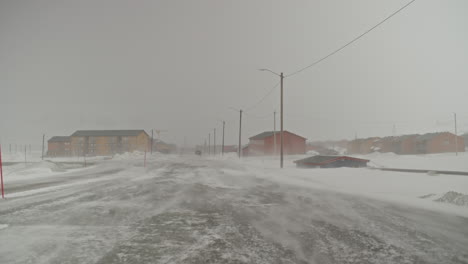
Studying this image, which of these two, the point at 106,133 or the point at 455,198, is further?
the point at 106,133

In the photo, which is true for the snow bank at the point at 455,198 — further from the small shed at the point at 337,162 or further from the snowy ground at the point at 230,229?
the small shed at the point at 337,162

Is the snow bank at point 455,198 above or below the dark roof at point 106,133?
below

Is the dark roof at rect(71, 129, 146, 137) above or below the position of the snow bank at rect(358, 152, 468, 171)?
above

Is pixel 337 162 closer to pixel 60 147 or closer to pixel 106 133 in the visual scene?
pixel 106 133

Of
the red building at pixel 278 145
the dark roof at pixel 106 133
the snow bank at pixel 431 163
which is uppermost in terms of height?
the dark roof at pixel 106 133

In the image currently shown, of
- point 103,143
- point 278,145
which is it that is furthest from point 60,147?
point 278,145

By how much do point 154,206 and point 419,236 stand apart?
250 inches

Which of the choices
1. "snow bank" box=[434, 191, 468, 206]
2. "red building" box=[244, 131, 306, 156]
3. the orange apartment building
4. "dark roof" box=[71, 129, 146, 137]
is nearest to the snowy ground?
"snow bank" box=[434, 191, 468, 206]

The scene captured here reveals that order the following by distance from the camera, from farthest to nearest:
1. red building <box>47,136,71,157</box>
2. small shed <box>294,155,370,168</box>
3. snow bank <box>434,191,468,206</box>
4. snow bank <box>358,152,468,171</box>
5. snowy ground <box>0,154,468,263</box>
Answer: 1. red building <box>47,136,71,157</box>
2. small shed <box>294,155,370,168</box>
3. snow bank <box>358,152,468,171</box>
4. snow bank <box>434,191,468,206</box>
5. snowy ground <box>0,154,468,263</box>

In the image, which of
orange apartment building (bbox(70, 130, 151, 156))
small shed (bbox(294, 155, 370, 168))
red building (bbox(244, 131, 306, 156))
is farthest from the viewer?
orange apartment building (bbox(70, 130, 151, 156))

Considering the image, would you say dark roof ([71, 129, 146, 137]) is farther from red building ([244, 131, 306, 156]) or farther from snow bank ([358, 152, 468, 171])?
snow bank ([358, 152, 468, 171])

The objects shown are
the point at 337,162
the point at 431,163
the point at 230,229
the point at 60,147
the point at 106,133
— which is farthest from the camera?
the point at 60,147

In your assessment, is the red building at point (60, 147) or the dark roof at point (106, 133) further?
the red building at point (60, 147)

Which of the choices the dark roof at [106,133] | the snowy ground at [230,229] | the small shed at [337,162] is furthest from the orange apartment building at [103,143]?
the snowy ground at [230,229]
